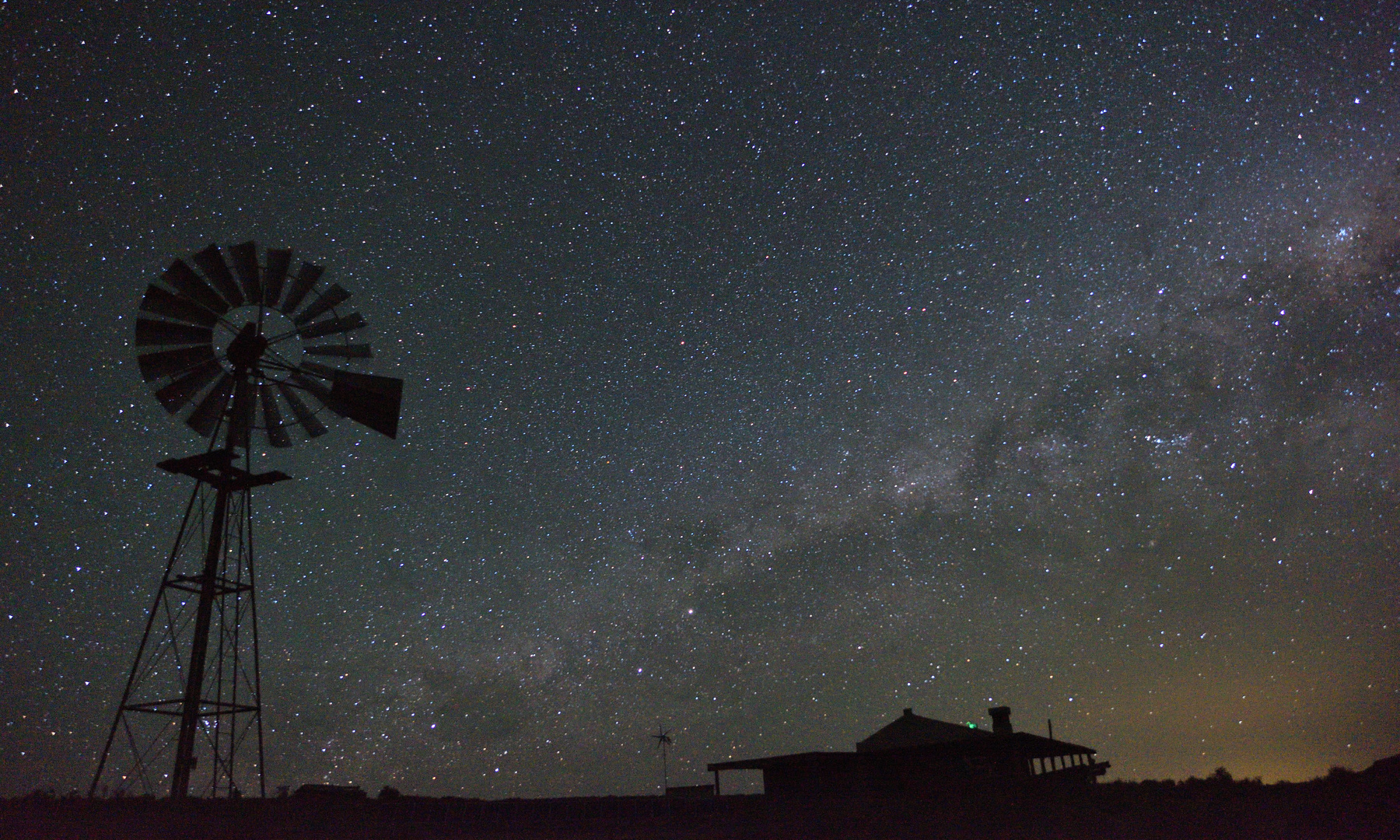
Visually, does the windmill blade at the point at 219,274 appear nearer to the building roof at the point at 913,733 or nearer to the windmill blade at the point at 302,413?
the windmill blade at the point at 302,413

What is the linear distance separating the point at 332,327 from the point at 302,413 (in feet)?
7.28

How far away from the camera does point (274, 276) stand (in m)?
21.3

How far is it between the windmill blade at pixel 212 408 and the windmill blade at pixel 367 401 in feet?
7.37

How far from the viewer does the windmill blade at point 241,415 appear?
20.6 m

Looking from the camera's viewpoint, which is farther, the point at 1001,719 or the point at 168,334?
the point at 1001,719

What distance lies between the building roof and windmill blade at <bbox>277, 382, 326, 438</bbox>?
61.8 feet

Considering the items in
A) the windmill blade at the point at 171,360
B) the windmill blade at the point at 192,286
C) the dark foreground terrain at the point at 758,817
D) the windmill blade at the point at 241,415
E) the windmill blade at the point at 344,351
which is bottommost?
the dark foreground terrain at the point at 758,817

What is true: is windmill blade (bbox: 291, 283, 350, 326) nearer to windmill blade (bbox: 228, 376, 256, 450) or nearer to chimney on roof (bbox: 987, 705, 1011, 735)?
windmill blade (bbox: 228, 376, 256, 450)

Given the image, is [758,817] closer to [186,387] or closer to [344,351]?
[344,351]

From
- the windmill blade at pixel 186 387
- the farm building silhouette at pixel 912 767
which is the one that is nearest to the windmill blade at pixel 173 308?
the windmill blade at pixel 186 387

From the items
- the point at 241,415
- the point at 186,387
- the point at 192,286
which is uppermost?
the point at 192,286

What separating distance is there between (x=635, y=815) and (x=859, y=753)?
1120 centimetres

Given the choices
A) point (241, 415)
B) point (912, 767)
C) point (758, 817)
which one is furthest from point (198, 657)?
point (912, 767)

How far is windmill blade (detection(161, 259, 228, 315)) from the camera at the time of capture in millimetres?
20203
